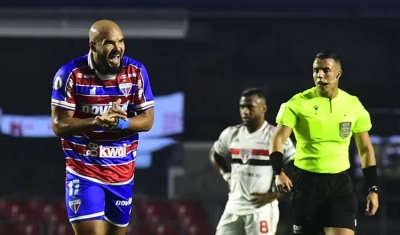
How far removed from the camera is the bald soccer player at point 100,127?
4.44 metres

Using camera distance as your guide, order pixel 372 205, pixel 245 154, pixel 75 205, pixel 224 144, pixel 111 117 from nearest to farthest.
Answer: pixel 111 117
pixel 75 205
pixel 372 205
pixel 245 154
pixel 224 144

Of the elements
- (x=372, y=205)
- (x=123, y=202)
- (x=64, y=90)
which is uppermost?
(x=64, y=90)

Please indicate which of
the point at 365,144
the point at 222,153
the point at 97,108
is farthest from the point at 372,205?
the point at 97,108

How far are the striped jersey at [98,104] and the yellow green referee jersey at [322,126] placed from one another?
3.91 ft

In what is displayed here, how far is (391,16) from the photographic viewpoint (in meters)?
12.2

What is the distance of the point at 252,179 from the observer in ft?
21.1

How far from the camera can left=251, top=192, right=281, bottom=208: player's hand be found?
638cm

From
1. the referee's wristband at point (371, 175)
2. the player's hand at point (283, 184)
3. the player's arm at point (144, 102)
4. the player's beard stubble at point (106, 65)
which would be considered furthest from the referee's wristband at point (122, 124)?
the referee's wristband at point (371, 175)

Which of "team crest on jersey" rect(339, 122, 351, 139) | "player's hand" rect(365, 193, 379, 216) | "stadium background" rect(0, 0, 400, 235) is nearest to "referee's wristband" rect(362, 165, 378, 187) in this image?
"player's hand" rect(365, 193, 379, 216)

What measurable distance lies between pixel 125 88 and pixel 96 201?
23.6 inches

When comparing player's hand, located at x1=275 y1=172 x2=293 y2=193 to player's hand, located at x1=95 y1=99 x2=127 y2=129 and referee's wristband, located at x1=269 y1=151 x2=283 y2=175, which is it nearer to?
referee's wristband, located at x1=269 y1=151 x2=283 y2=175

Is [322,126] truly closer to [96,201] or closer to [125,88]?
[125,88]

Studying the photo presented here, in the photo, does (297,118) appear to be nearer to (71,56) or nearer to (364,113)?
(364,113)

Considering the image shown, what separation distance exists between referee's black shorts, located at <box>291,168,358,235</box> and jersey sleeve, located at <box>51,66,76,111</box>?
1.71 m
